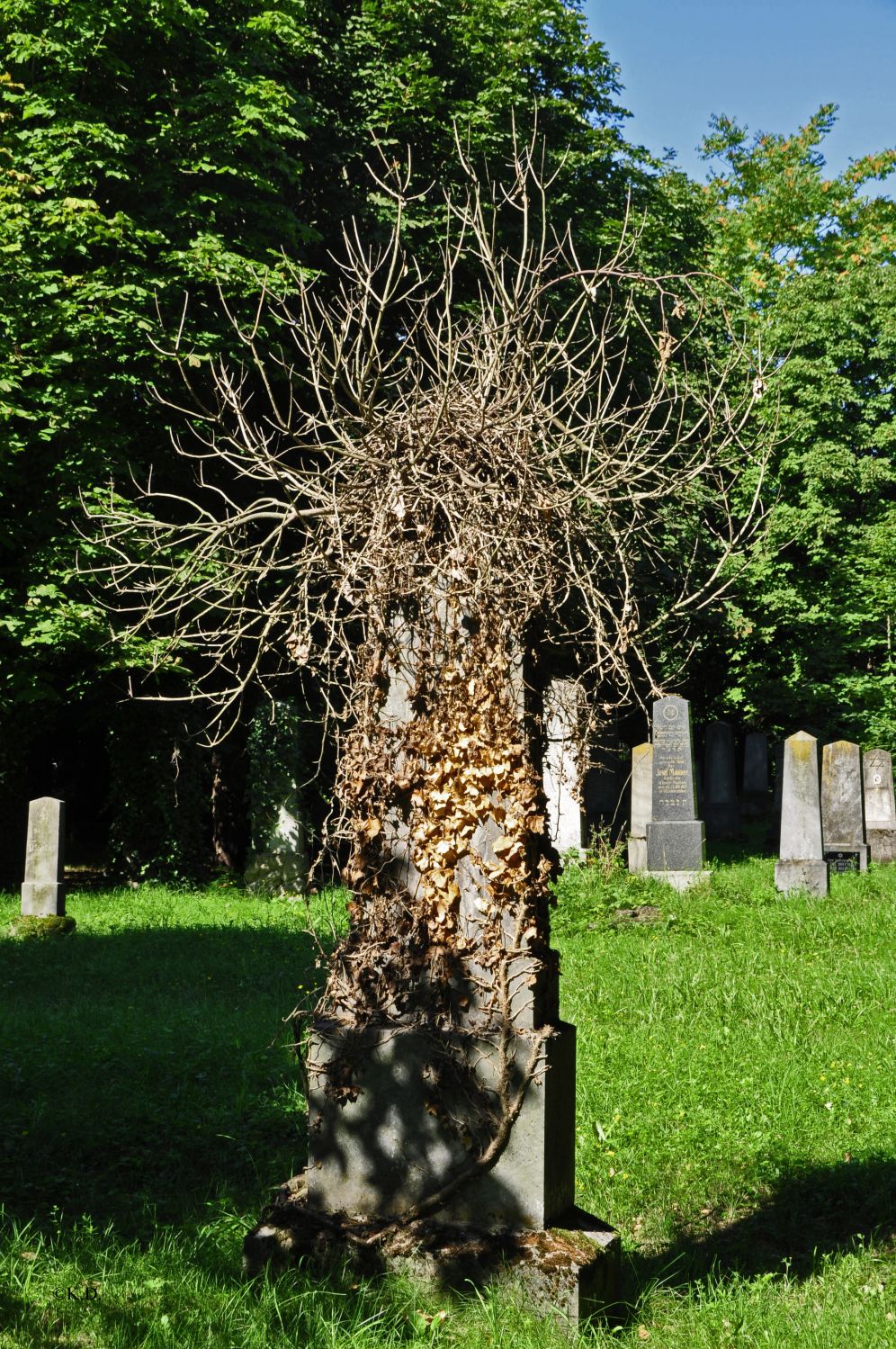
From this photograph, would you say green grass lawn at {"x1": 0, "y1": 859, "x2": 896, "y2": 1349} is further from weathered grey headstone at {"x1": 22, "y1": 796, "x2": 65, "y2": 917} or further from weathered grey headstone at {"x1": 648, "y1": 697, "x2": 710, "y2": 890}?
weathered grey headstone at {"x1": 648, "y1": 697, "x2": 710, "y2": 890}

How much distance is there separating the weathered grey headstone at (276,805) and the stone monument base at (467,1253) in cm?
1164

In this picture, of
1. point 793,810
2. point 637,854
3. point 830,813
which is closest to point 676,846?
point 637,854

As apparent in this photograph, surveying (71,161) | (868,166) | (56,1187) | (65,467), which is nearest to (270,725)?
(65,467)

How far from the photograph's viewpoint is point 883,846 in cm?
1706

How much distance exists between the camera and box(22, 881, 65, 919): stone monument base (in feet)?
42.0

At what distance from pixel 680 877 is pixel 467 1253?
10699mm

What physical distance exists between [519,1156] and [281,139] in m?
14.5

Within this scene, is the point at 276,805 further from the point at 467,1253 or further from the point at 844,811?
the point at 467,1253

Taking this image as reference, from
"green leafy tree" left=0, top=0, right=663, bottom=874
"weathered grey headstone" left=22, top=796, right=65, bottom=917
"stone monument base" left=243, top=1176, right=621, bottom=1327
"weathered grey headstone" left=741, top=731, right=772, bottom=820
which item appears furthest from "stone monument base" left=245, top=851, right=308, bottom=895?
"stone monument base" left=243, top=1176, right=621, bottom=1327

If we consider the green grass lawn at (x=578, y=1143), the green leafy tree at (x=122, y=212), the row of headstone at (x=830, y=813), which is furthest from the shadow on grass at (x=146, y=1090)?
the row of headstone at (x=830, y=813)

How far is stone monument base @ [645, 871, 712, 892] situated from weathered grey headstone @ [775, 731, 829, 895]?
3.15 feet

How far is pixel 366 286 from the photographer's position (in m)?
4.36

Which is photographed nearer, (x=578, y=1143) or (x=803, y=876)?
(x=578, y=1143)

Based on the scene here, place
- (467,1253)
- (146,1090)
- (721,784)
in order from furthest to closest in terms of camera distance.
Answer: (721,784) → (146,1090) → (467,1253)
